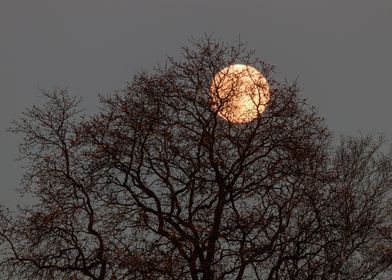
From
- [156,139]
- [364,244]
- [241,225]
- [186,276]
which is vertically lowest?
[186,276]

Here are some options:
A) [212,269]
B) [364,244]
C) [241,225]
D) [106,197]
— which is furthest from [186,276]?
[364,244]

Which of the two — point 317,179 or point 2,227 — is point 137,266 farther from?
point 317,179

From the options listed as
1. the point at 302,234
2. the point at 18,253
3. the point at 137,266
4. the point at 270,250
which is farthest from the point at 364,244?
the point at 18,253

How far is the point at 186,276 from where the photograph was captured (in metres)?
18.1

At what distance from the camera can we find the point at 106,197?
20312 mm

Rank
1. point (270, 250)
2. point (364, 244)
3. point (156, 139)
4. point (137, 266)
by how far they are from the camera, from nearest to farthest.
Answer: point (137, 266), point (270, 250), point (156, 139), point (364, 244)

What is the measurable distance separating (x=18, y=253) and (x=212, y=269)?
5313 mm

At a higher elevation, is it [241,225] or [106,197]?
[106,197]

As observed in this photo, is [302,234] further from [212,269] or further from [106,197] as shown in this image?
[106,197]

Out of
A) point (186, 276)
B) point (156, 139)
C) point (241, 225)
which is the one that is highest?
point (156, 139)

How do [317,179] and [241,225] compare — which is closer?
[241,225]

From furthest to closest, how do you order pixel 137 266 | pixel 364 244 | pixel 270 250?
1. pixel 364 244
2. pixel 270 250
3. pixel 137 266

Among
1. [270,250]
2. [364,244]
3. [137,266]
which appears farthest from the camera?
[364,244]

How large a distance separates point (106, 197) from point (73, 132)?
2.11m
